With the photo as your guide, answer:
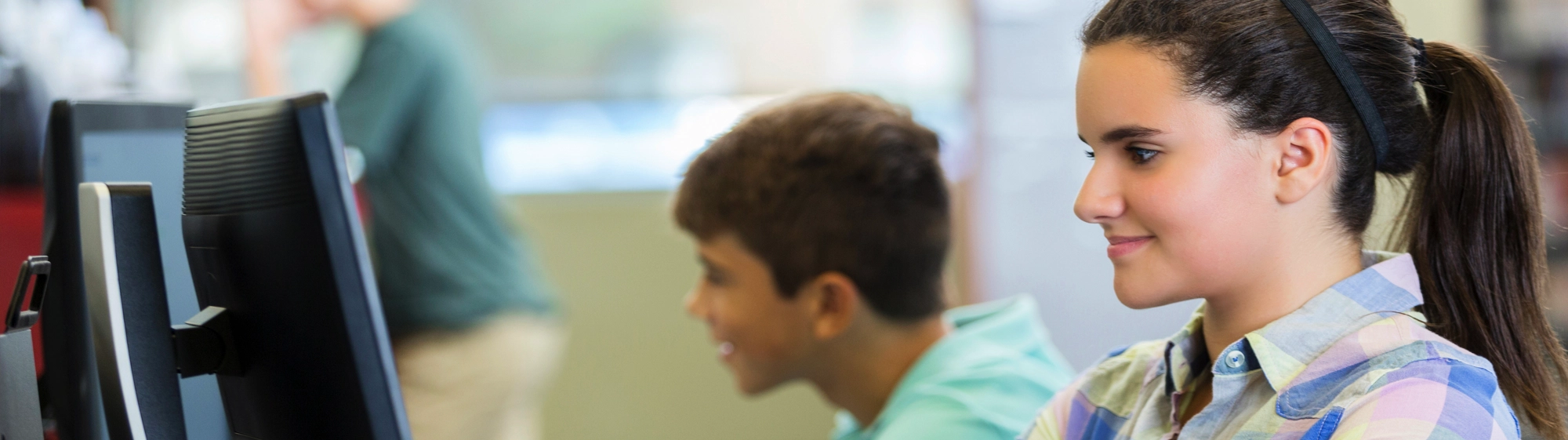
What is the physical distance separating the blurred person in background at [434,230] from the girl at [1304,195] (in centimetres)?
147

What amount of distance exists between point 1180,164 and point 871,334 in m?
0.56

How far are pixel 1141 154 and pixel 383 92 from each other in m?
1.52

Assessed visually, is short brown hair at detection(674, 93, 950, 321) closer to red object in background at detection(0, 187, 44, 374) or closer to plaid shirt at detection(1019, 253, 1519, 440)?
plaid shirt at detection(1019, 253, 1519, 440)

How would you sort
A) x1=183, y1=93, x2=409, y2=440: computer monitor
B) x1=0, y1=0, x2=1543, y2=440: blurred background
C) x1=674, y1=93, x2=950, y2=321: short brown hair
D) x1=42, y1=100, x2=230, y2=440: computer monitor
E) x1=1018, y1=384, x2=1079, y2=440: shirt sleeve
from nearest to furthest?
1. x1=183, y1=93, x2=409, y2=440: computer monitor
2. x1=42, y1=100, x2=230, y2=440: computer monitor
3. x1=1018, y1=384, x2=1079, y2=440: shirt sleeve
4. x1=674, y1=93, x2=950, y2=321: short brown hair
5. x1=0, y1=0, x2=1543, y2=440: blurred background

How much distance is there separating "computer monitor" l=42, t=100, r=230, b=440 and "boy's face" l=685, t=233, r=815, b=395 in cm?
54

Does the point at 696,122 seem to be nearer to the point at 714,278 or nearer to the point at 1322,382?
the point at 714,278

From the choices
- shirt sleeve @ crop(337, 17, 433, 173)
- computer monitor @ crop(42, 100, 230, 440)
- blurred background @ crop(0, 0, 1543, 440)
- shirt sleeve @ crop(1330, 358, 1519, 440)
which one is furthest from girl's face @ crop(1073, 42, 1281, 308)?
blurred background @ crop(0, 0, 1543, 440)

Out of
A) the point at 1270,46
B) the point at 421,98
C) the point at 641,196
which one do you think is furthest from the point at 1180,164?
the point at 641,196

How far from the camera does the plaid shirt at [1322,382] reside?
1.98ft

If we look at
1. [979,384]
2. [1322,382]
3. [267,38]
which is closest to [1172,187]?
[1322,382]

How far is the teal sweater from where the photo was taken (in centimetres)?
197

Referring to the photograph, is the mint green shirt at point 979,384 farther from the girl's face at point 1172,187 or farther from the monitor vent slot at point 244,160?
the monitor vent slot at point 244,160

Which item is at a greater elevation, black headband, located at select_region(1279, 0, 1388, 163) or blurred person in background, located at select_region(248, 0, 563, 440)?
black headband, located at select_region(1279, 0, 1388, 163)

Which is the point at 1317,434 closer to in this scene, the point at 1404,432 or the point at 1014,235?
the point at 1404,432
